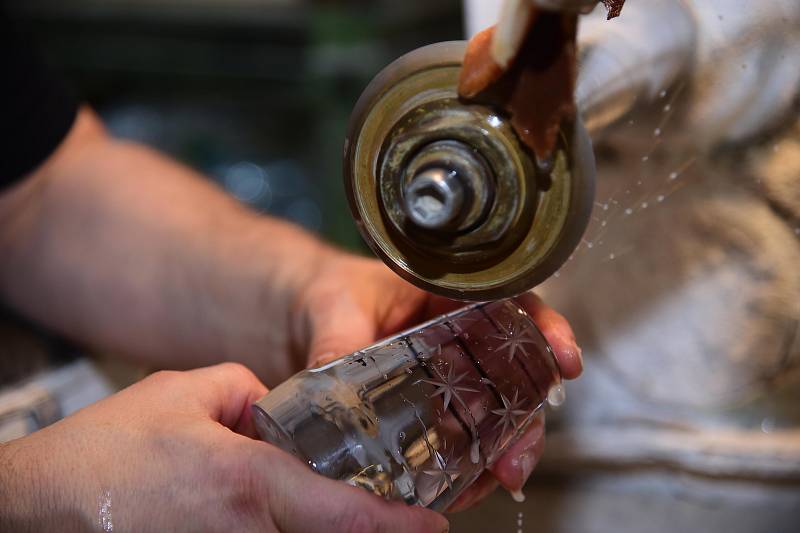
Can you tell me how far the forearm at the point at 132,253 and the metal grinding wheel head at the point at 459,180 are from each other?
28 cm

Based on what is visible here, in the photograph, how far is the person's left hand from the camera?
1.22ft

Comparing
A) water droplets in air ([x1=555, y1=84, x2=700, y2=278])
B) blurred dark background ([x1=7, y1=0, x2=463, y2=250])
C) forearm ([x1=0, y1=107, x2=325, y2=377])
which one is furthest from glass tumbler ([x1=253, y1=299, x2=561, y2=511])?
blurred dark background ([x1=7, y1=0, x2=463, y2=250])

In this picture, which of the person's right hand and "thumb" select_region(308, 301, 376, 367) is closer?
the person's right hand

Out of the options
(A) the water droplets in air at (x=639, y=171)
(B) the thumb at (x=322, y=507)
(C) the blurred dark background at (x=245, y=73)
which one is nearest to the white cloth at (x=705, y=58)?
(A) the water droplets in air at (x=639, y=171)

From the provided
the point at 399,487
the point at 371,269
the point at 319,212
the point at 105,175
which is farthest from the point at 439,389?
the point at 319,212

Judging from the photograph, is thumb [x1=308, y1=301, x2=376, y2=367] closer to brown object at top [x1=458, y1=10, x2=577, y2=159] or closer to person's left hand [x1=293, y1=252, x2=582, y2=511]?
person's left hand [x1=293, y1=252, x2=582, y2=511]

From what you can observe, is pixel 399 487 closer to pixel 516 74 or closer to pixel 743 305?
pixel 516 74

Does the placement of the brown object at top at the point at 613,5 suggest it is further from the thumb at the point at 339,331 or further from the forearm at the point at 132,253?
the forearm at the point at 132,253

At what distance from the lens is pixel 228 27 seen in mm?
1094

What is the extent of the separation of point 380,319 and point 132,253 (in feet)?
0.87

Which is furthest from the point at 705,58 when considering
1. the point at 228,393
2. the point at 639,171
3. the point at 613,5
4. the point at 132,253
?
the point at 132,253

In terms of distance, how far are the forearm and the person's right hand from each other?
0.27 meters

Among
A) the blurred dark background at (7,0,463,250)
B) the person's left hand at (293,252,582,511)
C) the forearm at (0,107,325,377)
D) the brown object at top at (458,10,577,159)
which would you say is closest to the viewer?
the brown object at top at (458,10,577,159)

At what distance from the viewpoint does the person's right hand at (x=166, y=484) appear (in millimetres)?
280
